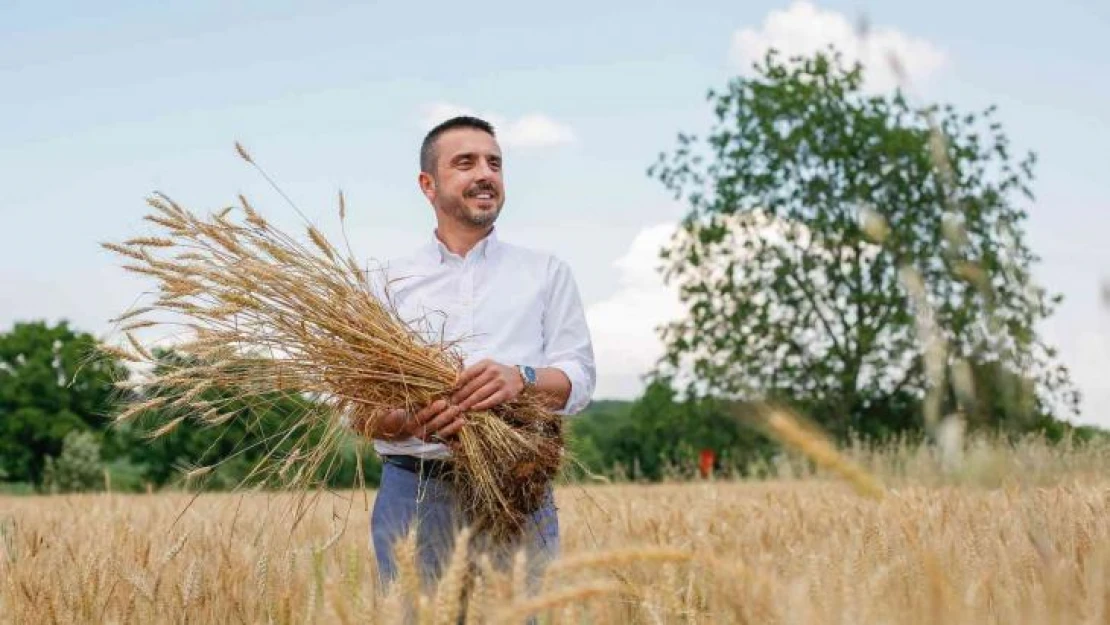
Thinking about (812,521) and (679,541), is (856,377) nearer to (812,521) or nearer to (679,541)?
(812,521)

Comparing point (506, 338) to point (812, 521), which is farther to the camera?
point (812, 521)

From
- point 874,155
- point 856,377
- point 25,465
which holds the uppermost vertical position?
point 874,155

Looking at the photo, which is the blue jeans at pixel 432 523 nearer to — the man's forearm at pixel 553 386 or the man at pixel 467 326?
the man at pixel 467 326

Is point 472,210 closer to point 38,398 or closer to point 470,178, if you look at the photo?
point 470,178

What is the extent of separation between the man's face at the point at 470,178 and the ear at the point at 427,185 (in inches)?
4.9

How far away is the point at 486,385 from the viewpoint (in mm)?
2900

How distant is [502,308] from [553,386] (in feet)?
1.05

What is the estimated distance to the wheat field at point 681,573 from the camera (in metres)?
1.52

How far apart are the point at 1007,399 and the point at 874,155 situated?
2112cm

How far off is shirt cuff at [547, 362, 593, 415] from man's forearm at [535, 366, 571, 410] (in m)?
0.01

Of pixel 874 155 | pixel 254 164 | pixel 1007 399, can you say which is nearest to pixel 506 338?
pixel 254 164

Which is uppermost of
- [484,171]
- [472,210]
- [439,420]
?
[484,171]

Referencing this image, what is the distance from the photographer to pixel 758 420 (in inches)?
805

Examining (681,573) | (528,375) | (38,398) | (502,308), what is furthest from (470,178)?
(38,398)
